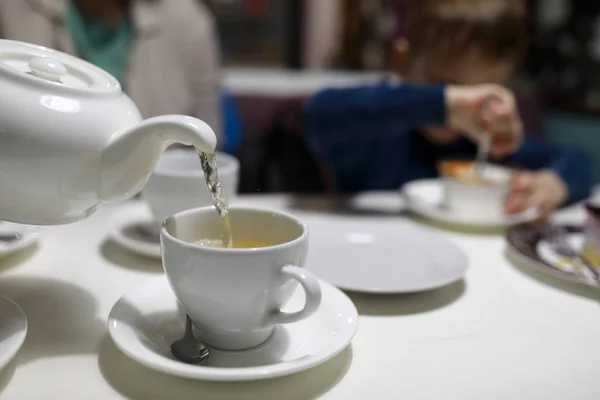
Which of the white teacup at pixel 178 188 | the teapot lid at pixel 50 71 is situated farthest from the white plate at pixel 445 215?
the teapot lid at pixel 50 71

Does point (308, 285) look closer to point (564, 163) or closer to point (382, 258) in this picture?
point (382, 258)

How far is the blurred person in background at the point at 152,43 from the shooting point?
5.38 ft

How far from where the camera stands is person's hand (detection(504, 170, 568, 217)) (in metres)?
0.92

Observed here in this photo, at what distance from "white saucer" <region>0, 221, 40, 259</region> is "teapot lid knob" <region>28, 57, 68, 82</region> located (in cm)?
24

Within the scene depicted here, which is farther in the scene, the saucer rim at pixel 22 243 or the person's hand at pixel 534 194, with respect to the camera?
the person's hand at pixel 534 194

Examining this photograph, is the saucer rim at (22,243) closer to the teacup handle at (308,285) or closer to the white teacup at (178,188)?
the white teacup at (178,188)

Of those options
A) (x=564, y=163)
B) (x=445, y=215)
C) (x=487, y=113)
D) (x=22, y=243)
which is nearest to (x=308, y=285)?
(x=22, y=243)

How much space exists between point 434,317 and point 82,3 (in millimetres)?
1601

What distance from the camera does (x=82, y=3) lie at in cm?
177

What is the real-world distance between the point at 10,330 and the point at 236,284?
7.7 inches

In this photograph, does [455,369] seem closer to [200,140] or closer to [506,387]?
[506,387]

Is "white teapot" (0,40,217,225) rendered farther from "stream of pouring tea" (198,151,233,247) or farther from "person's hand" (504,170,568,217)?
"person's hand" (504,170,568,217)

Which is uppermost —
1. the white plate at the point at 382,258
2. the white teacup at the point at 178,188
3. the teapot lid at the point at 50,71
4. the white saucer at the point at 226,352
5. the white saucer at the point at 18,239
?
the teapot lid at the point at 50,71

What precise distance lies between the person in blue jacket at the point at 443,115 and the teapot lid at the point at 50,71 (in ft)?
2.11
